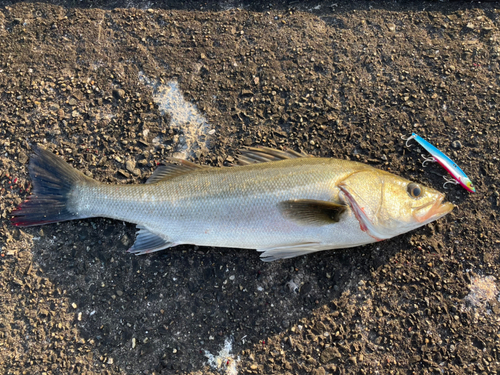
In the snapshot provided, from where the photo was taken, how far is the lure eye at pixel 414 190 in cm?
296

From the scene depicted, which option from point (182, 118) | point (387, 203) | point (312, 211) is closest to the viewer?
point (312, 211)

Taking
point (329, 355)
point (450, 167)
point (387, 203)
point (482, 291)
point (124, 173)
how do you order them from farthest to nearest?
point (124, 173) < point (450, 167) < point (482, 291) < point (329, 355) < point (387, 203)

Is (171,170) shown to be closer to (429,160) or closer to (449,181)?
(429,160)

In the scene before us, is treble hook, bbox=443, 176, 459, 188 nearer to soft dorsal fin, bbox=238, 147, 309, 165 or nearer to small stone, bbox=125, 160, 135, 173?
soft dorsal fin, bbox=238, 147, 309, 165

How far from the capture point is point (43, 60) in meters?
3.62

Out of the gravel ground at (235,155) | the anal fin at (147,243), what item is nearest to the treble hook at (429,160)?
the gravel ground at (235,155)

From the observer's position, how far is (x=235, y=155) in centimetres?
343

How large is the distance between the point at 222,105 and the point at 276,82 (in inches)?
27.4

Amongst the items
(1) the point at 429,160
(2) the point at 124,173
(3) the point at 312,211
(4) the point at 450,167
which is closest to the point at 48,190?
(2) the point at 124,173

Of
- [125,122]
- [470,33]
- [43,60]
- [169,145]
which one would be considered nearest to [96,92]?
[125,122]

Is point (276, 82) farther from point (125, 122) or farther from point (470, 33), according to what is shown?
point (470, 33)

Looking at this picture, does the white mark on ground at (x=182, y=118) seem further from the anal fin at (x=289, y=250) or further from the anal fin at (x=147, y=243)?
the anal fin at (x=289, y=250)

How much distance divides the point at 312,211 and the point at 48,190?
9.22 feet

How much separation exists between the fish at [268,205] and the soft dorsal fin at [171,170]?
0.01 meters
